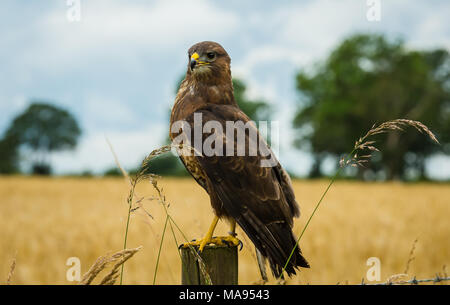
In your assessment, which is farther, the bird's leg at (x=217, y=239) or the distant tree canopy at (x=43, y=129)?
the distant tree canopy at (x=43, y=129)

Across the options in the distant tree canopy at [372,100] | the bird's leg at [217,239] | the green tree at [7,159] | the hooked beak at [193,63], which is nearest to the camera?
the bird's leg at [217,239]

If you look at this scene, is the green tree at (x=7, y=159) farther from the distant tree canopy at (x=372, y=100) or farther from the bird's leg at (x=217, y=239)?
the bird's leg at (x=217, y=239)

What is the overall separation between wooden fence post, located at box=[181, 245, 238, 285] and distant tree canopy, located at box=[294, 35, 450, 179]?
39.0 metres

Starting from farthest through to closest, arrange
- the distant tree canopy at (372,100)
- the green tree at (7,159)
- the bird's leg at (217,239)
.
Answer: the green tree at (7,159) < the distant tree canopy at (372,100) < the bird's leg at (217,239)

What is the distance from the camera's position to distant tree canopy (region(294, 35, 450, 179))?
135ft

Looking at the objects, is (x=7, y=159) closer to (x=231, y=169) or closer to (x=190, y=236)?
(x=190, y=236)

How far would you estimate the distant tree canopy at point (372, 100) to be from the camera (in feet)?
135

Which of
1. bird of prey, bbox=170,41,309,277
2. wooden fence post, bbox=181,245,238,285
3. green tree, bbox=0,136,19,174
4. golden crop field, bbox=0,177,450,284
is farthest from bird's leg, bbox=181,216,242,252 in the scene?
green tree, bbox=0,136,19,174

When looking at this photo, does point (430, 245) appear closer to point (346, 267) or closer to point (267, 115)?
point (346, 267)

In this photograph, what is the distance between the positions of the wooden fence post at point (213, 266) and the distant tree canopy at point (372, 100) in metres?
39.0

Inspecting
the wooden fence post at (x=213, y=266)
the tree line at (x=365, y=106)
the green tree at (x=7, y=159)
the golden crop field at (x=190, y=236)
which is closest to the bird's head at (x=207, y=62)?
the wooden fence post at (x=213, y=266)

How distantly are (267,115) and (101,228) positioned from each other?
34.1 meters

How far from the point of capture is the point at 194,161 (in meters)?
2.69
